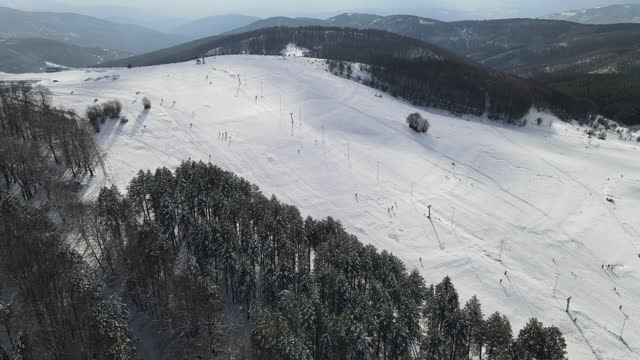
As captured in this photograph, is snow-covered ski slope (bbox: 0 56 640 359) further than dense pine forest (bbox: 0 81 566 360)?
Yes

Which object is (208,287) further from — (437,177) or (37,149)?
(437,177)

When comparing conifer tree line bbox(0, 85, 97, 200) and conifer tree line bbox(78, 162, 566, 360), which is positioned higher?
conifer tree line bbox(0, 85, 97, 200)

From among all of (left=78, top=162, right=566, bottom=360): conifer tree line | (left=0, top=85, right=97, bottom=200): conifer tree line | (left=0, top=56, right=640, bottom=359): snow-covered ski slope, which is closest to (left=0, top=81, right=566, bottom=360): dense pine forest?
(left=78, top=162, right=566, bottom=360): conifer tree line

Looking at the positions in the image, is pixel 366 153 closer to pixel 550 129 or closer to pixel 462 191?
pixel 462 191

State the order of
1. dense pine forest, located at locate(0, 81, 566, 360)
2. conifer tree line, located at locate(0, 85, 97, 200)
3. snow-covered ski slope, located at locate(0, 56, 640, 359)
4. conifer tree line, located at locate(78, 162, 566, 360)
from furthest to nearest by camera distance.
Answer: conifer tree line, located at locate(0, 85, 97, 200) → snow-covered ski slope, located at locate(0, 56, 640, 359) → conifer tree line, located at locate(78, 162, 566, 360) → dense pine forest, located at locate(0, 81, 566, 360)

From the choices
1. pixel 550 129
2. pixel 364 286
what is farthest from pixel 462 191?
pixel 550 129

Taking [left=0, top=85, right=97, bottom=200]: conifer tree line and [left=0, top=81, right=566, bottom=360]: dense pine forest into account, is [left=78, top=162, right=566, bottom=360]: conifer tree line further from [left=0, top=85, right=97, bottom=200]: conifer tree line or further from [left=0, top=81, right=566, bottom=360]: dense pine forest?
[left=0, top=85, right=97, bottom=200]: conifer tree line

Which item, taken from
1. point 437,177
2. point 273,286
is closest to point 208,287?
point 273,286
